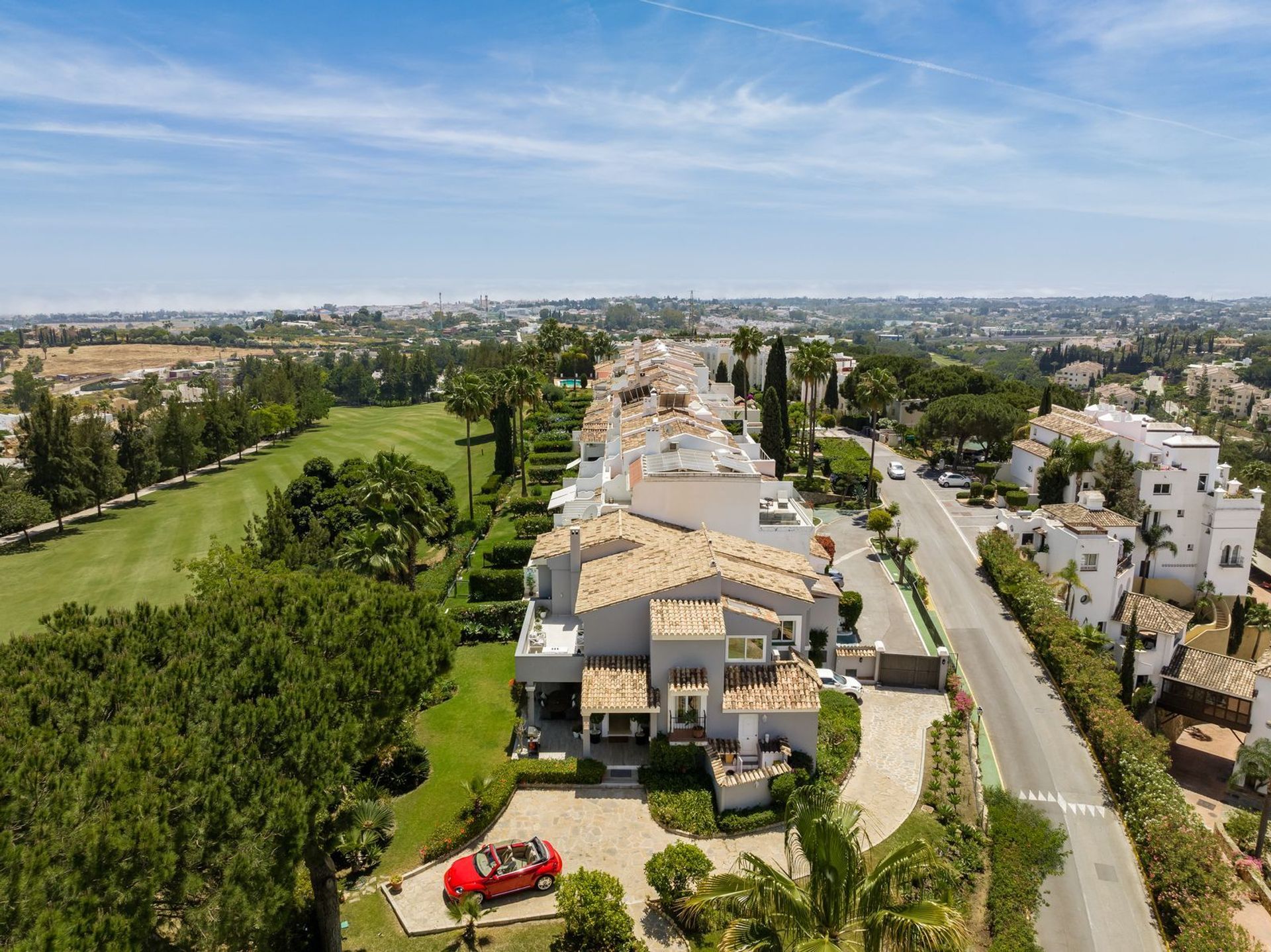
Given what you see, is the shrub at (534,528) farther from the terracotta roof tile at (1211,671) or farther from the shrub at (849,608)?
the terracotta roof tile at (1211,671)

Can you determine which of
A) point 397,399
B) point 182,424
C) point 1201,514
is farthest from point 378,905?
point 397,399

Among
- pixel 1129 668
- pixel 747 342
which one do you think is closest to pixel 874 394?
pixel 747 342

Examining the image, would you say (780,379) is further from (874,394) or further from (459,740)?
(459,740)

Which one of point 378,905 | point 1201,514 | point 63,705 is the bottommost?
point 378,905

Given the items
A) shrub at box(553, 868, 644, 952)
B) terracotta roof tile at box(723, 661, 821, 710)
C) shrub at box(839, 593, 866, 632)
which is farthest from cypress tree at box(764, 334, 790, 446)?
shrub at box(553, 868, 644, 952)

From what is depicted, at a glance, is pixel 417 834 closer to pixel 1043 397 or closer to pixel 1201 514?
pixel 1201 514

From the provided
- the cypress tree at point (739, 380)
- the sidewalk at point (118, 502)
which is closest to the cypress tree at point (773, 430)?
the cypress tree at point (739, 380)
